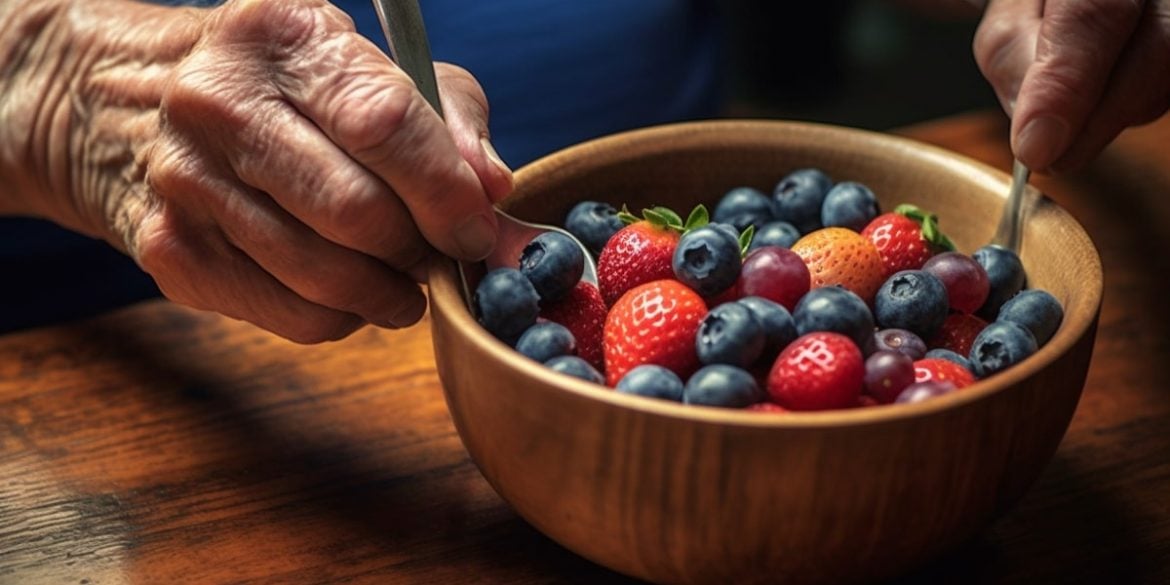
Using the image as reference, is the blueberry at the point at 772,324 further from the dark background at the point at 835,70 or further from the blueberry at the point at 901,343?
the dark background at the point at 835,70

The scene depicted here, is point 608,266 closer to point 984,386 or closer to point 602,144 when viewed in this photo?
point 602,144

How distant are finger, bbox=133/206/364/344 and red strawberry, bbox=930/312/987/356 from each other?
473mm

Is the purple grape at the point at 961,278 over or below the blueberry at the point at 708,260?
below

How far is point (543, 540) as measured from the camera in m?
0.91

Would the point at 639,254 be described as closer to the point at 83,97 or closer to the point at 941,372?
the point at 941,372

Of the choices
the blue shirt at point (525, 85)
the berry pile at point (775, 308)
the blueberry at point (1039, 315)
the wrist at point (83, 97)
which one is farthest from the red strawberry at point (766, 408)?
the blue shirt at point (525, 85)

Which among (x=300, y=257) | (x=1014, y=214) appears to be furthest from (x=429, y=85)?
(x=1014, y=214)

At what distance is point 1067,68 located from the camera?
1.02 metres

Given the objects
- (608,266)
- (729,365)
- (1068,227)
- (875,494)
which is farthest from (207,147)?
(1068,227)

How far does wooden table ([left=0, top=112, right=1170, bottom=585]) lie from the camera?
89 cm

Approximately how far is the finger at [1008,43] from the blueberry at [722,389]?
0.49 m

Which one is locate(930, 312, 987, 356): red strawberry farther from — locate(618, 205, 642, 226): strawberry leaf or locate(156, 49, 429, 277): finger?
locate(156, 49, 429, 277): finger

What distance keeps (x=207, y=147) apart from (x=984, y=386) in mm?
595

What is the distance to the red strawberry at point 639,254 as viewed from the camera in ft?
3.14
